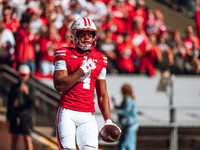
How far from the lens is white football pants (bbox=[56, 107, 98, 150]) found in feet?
16.1

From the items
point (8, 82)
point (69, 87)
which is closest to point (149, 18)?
point (8, 82)

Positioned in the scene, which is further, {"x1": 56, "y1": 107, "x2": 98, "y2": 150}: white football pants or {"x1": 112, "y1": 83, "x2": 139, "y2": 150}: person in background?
{"x1": 112, "y1": 83, "x2": 139, "y2": 150}: person in background

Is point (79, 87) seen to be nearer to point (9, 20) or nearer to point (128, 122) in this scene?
point (128, 122)

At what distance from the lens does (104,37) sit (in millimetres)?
12078

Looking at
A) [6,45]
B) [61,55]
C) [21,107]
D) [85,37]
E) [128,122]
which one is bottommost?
[128,122]

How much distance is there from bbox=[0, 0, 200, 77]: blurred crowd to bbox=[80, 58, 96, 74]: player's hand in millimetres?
4727

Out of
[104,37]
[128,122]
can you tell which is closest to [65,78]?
[128,122]

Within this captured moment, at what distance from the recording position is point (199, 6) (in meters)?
13.8

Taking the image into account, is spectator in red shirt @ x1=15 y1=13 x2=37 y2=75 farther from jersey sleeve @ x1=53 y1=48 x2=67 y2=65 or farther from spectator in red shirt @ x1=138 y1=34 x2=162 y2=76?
jersey sleeve @ x1=53 y1=48 x2=67 y2=65

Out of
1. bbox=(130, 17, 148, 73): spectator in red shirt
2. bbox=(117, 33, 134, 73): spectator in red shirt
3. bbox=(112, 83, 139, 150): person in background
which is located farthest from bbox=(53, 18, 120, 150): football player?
bbox=(130, 17, 148, 73): spectator in red shirt

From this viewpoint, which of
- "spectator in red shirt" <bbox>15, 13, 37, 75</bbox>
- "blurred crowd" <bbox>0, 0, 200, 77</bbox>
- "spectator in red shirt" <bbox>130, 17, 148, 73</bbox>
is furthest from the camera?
"spectator in red shirt" <bbox>130, 17, 148, 73</bbox>

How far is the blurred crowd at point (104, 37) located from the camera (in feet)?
35.4

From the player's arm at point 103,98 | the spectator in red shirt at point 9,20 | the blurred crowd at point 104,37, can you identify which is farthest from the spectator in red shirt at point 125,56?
the player's arm at point 103,98

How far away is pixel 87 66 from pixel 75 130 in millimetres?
690
